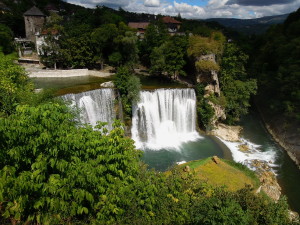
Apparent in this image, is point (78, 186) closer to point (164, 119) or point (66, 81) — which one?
point (164, 119)

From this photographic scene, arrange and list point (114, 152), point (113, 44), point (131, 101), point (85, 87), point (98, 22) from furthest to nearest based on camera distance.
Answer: point (98, 22), point (113, 44), point (85, 87), point (131, 101), point (114, 152)

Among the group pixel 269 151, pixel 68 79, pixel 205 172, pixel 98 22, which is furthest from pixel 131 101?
pixel 98 22

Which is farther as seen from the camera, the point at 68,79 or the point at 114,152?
the point at 68,79

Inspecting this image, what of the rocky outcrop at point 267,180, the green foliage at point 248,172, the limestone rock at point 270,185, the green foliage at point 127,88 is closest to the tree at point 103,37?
the green foliage at point 127,88

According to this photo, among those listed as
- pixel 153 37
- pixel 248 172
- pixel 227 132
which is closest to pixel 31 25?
pixel 153 37

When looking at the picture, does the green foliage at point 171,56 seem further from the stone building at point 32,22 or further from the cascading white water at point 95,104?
the stone building at point 32,22

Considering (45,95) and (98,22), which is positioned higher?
(98,22)

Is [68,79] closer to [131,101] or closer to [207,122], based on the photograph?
[131,101]
